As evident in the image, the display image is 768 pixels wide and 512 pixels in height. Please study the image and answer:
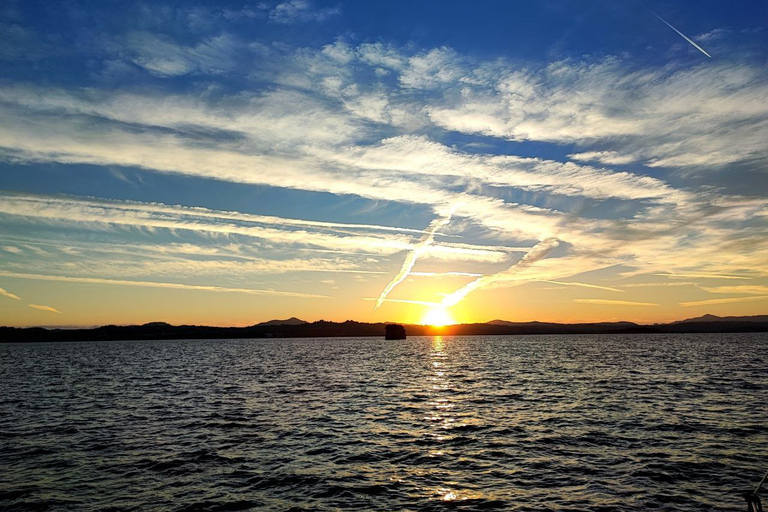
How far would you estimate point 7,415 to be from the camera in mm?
40531

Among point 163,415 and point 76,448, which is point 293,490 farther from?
point 163,415

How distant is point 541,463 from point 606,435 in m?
8.39

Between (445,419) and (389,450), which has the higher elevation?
(389,450)

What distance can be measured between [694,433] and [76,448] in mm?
38730

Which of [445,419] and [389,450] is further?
[445,419]

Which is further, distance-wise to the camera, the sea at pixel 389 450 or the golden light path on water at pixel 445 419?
the golden light path on water at pixel 445 419

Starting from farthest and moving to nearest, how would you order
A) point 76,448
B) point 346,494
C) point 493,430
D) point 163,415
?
point 163,415, point 493,430, point 76,448, point 346,494

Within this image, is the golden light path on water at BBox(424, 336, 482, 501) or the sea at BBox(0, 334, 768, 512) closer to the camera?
the sea at BBox(0, 334, 768, 512)

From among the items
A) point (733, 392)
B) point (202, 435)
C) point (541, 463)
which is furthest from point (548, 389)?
point (202, 435)

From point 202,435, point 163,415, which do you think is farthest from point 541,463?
point 163,415

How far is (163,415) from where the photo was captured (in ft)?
131

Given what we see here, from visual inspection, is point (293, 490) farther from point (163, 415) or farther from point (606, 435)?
point (163, 415)

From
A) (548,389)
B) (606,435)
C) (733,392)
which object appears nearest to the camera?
(606,435)

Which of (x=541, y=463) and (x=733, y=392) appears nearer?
(x=541, y=463)
